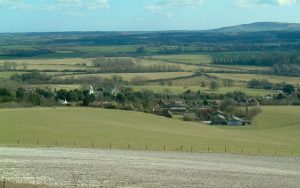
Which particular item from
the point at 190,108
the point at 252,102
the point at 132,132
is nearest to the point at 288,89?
the point at 252,102

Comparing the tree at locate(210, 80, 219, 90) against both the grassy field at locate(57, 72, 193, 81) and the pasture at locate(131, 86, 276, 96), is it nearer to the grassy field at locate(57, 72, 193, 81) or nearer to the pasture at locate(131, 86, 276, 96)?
the pasture at locate(131, 86, 276, 96)

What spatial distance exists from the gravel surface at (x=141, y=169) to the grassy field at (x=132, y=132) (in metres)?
3.82

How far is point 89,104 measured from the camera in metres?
60.7

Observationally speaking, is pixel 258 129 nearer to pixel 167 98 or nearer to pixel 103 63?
pixel 167 98

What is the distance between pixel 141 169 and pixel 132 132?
17244 mm

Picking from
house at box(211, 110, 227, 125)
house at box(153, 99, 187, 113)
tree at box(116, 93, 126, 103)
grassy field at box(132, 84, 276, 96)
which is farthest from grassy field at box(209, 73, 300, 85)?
tree at box(116, 93, 126, 103)

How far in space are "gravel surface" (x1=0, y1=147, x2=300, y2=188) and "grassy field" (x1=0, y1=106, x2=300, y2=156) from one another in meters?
3.82

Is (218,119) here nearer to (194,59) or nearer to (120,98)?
(120,98)

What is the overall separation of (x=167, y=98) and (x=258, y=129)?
18826 mm

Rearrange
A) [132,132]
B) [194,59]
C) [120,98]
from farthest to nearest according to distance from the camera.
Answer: [194,59]
[120,98]
[132,132]

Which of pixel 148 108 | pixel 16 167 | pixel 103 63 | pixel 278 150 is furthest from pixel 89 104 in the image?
pixel 103 63

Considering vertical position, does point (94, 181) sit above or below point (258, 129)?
above

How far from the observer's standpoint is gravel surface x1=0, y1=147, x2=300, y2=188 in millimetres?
20891

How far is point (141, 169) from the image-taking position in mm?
24406
